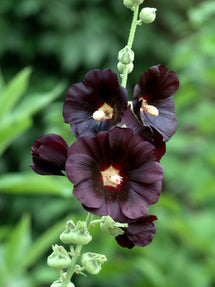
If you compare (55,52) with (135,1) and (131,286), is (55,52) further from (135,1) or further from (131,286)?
(135,1)

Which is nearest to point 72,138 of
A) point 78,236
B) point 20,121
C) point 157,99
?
point 20,121

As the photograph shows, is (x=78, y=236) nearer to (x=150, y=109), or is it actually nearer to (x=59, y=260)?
(x=59, y=260)

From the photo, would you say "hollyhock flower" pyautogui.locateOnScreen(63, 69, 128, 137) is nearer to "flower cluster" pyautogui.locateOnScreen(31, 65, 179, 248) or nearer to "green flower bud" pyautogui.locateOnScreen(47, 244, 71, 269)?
"flower cluster" pyautogui.locateOnScreen(31, 65, 179, 248)

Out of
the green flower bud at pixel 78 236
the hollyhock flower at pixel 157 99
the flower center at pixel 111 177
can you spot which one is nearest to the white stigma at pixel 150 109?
the hollyhock flower at pixel 157 99

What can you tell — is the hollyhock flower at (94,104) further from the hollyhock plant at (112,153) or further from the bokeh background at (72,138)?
the bokeh background at (72,138)

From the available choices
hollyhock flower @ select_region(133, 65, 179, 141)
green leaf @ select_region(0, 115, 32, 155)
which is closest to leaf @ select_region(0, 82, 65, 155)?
green leaf @ select_region(0, 115, 32, 155)

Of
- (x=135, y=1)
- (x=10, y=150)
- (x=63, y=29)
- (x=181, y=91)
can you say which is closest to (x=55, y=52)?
(x=63, y=29)
